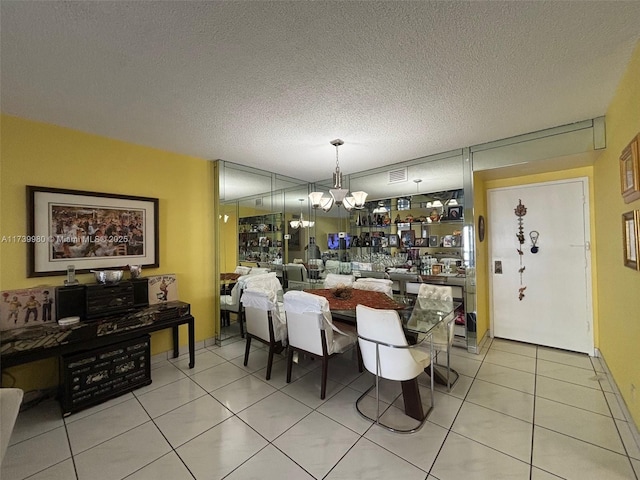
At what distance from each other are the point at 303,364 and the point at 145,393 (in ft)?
5.03

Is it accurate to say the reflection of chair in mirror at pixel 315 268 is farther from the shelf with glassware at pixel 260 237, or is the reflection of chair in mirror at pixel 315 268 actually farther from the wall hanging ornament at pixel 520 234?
the wall hanging ornament at pixel 520 234

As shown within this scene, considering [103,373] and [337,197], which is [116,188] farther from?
[337,197]

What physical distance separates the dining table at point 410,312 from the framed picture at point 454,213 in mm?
1360

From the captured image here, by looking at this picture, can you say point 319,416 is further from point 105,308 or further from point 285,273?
point 285,273

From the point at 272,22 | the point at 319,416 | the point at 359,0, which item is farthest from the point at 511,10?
the point at 319,416

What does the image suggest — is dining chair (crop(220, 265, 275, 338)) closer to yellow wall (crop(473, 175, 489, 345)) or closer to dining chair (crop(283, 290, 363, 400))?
dining chair (crop(283, 290, 363, 400))

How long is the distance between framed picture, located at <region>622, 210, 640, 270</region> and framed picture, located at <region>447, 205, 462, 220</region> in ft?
5.22

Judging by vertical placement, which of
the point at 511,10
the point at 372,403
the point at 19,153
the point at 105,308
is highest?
the point at 511,10

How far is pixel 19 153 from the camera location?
2336 millimetres

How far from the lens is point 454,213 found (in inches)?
141

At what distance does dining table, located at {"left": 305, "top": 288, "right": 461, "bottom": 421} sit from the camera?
205 cm

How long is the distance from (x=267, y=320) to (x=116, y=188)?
2168 mm

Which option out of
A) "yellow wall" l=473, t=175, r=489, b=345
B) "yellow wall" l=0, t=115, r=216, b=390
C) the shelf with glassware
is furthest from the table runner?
"yellow wall" l=0, t=115, r=216, b=390

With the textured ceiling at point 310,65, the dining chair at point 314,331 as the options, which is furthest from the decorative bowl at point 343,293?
the textured ceiling at point 310,65
